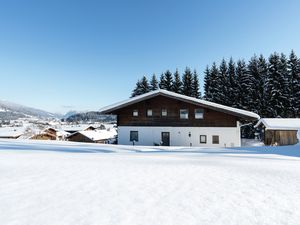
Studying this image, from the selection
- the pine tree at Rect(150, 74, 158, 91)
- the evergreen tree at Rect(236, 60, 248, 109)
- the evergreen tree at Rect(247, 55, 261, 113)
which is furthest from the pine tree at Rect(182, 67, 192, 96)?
the evergreen tree at Rect(247, 55, 261, 113)

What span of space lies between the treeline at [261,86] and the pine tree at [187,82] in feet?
12.1

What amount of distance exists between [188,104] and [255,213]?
1833 cm

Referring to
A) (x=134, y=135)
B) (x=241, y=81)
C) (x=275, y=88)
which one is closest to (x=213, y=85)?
(x=241, y=81)

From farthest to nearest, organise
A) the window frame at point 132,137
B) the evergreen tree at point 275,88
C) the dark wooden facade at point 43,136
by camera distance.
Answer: the dark wooden facade at point 43,136 < the evergreen tree at point 275,88 < the window frame at point 132,137

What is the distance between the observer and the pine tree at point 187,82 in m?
39.7

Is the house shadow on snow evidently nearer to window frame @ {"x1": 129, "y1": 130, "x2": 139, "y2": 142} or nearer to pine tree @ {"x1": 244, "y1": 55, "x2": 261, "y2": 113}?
window frame @ {"x1": 129, "y1": 130, "x2": 139, "y2": 142}

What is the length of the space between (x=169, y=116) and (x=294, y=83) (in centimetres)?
2657

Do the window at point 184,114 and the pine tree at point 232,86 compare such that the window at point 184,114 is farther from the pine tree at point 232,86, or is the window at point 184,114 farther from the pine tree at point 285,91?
the pine tree at point 285,91

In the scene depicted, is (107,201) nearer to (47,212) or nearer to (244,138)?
(47,212)

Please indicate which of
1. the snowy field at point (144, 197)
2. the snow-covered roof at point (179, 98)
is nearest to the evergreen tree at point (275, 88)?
the snow-covered roof at point (179, 98)

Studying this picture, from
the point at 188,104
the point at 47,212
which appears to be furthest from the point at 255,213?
the point at 188,104

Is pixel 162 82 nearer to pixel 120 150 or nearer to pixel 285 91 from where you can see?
pixel 285 91

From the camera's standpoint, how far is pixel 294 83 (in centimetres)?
3256

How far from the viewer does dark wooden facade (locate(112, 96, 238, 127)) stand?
65.0 feet
